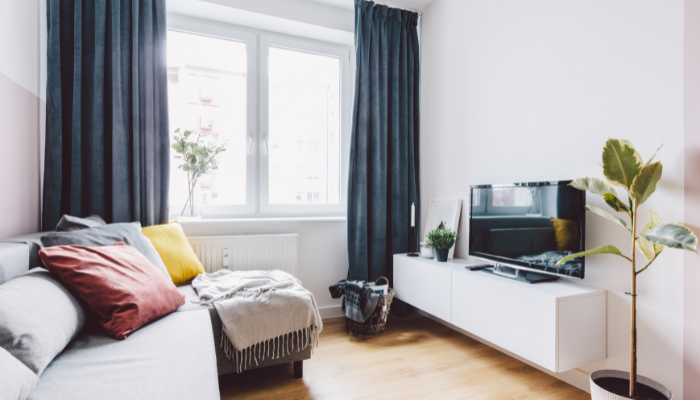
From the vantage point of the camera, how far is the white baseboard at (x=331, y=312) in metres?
3.03

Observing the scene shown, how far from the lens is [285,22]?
9.73 ft

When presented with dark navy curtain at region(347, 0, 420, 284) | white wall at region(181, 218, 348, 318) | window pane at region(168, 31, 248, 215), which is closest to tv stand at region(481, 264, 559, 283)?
dark navy curtain at region(347, 0, 420, 284)

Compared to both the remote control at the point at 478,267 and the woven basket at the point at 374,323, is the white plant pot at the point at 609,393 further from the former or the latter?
the woven basket at the point at 374,323

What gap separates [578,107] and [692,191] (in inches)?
26.3

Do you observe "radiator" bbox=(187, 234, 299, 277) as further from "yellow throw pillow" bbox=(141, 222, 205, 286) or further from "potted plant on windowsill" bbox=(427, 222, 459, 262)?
"potted plant on windowsill" bbox=(427, 222, 459, 262)

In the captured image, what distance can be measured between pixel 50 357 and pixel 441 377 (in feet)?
5.79

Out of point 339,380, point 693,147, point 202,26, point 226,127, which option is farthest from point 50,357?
point 202,26

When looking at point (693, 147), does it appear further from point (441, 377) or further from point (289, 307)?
point (289, 307)

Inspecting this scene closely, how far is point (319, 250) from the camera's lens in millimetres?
3047

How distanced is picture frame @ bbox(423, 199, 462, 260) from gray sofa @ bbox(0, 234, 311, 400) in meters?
1.88

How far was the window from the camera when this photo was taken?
9.51 ft

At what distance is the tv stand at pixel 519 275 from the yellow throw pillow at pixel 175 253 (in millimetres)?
1815

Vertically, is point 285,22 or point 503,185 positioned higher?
point 285,22

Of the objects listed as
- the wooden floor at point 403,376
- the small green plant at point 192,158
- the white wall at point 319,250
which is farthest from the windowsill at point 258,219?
the wooden floor at point 403,376
